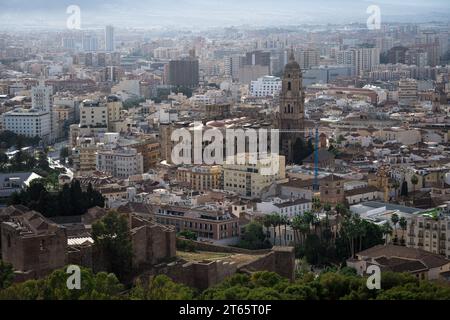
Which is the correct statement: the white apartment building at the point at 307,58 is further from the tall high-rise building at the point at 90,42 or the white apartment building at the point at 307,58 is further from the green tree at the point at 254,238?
the green tree at the point at 254,238

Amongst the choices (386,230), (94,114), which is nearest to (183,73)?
(94,114)

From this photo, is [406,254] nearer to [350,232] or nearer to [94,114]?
[350,232]

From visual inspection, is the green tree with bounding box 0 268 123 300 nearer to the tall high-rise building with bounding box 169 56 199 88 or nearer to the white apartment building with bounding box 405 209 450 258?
the white apartment building with bounding box 405 209 450 258

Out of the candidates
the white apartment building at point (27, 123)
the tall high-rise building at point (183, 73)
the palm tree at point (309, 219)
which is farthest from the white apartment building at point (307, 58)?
the palm tree at point (309, 219)

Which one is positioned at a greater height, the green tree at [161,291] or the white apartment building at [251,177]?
the green tree at [161,291]

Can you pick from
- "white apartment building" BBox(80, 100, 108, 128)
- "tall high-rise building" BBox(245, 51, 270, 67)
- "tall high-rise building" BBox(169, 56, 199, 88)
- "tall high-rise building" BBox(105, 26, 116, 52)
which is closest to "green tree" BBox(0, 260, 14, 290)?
"white apartment building" BBox(80, 100, 108, 128)

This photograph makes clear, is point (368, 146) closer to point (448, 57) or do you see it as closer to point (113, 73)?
point (113, 73)
